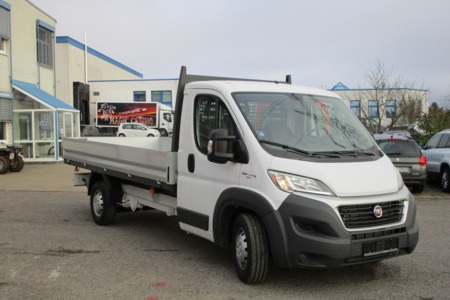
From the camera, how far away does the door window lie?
201 inches

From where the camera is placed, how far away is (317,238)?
4.20 meters

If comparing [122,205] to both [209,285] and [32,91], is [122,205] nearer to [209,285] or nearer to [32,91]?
[209,285]

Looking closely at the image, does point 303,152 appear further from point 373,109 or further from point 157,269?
point 373,109

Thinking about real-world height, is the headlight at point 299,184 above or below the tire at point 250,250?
above

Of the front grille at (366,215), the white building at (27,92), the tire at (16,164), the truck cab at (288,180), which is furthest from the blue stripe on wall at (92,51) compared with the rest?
the front grille at (366,215)

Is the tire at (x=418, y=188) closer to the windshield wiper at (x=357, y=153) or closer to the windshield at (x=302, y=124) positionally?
the windshield at (x=302, y=124)

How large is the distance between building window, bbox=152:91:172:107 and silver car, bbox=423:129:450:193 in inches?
1527

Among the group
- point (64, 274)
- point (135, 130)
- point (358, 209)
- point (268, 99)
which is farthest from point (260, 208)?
point (135, 130)

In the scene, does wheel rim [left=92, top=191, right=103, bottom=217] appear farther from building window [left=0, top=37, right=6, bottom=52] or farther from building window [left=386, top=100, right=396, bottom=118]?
building window [left=386, top=100, right=396, bottom=118]

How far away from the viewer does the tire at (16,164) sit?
17.0 m

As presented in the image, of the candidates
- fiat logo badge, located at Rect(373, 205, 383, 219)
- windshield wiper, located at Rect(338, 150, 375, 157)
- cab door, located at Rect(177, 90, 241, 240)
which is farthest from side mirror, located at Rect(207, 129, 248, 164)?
fiat logo badge, located at Rect(373, 205, 383, 219)

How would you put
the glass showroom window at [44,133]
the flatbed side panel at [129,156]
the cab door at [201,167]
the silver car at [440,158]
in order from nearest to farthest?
the cab door at [201,167] < the flatbed side panel at [129,156] < the silver car at [440,158] < the glass showroom window at [44,133]

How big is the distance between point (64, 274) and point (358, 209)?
3439mm

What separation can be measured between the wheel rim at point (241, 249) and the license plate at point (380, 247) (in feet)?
4.07
